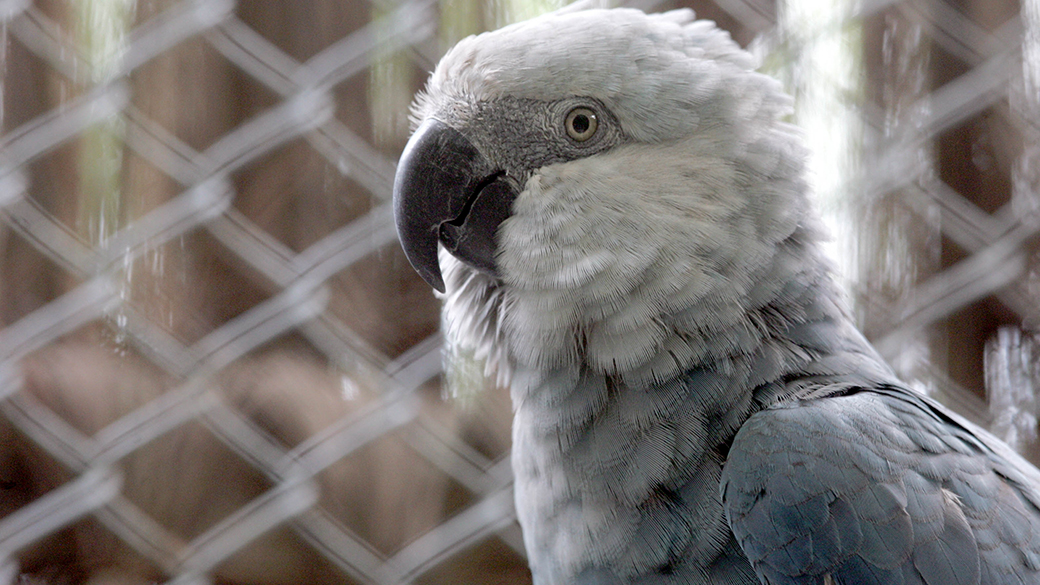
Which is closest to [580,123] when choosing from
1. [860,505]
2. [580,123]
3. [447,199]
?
[580,123]

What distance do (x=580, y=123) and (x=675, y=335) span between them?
18 cm

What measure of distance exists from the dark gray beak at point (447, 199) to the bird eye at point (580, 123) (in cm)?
6

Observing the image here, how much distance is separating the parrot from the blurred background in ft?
0.55

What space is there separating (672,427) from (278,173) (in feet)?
1.60

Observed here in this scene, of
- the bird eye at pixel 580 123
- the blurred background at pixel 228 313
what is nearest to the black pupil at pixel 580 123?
the bird eye at pixel 580 123

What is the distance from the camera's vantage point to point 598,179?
65cm

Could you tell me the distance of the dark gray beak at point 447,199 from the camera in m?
0.66

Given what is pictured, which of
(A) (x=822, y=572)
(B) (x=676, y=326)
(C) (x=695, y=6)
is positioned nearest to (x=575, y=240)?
(B) (x=676, y=326)

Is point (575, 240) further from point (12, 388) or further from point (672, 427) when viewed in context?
point (12, 388)

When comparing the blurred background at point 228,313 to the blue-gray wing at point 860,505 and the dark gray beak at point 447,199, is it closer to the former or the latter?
the dark gray beak at point 447,199

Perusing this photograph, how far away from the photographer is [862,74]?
98 centimetres

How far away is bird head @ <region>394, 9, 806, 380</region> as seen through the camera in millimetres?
626

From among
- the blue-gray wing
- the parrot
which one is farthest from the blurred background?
the blue-gray wing

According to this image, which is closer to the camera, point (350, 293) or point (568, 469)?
point (568, 469)
